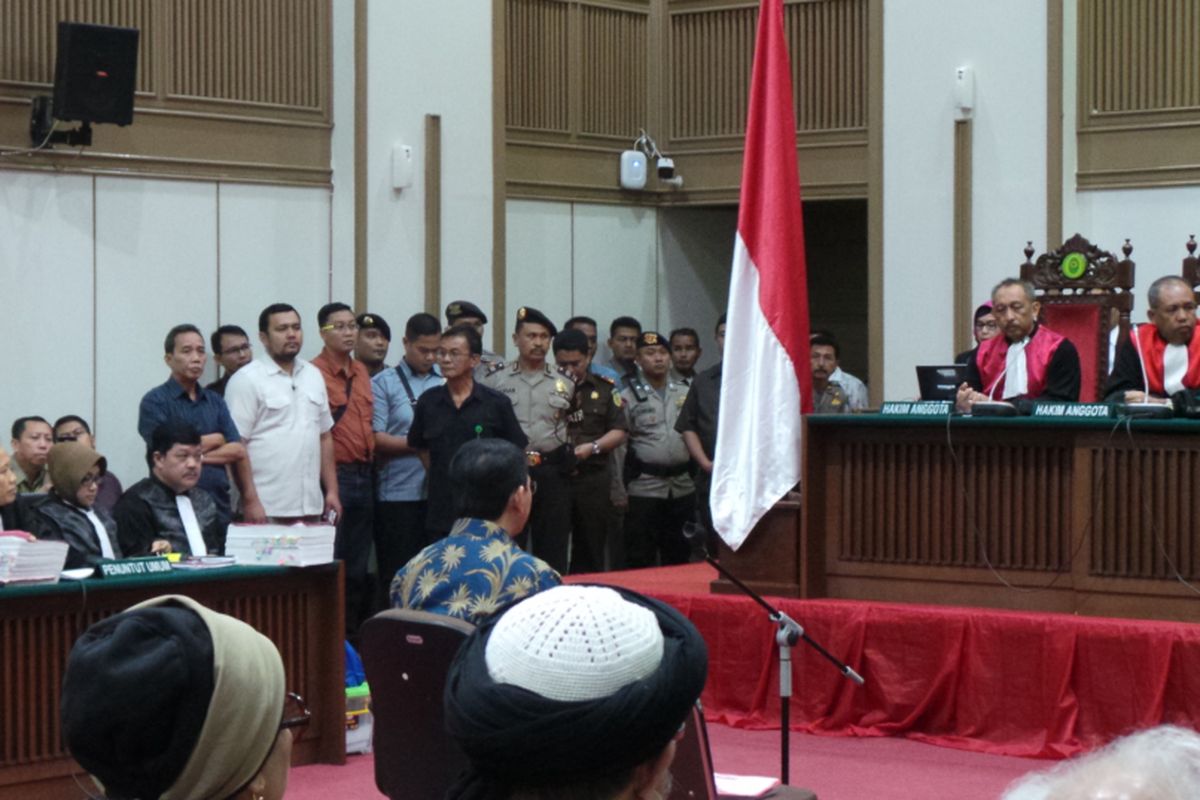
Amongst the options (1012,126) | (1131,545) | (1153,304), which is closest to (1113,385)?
(1153,304)

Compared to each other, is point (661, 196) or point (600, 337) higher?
point (661, 196)

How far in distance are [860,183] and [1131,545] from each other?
5.33 meters

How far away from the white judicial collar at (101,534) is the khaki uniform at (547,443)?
9.46 feet

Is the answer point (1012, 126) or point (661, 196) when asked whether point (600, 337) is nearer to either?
point (661, 196)

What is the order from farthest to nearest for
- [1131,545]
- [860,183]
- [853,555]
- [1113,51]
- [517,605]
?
[860,183], [1113,51], [853,555], [1131,545], [517,605]

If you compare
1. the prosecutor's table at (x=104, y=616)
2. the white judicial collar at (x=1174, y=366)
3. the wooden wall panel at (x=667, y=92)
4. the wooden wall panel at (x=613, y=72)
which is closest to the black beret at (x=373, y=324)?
the wooden wall panel at (x=667, y=92)

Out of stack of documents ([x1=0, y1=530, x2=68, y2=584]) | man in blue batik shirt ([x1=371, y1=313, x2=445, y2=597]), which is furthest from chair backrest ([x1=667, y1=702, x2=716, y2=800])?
man in blue batik shirt ([x1=371, y1=313, x2=445, y2=597])

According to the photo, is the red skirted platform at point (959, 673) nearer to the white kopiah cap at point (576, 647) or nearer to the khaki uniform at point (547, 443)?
the khaki uniform at point (547, 443)

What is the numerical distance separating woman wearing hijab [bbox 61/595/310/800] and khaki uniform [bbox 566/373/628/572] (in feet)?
23.1

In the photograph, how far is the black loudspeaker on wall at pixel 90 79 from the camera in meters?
8.15

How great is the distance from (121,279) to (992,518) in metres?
4.70

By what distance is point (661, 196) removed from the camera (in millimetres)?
11547

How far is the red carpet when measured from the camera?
17.9ft

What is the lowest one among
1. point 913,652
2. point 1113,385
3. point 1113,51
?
point 913,652
